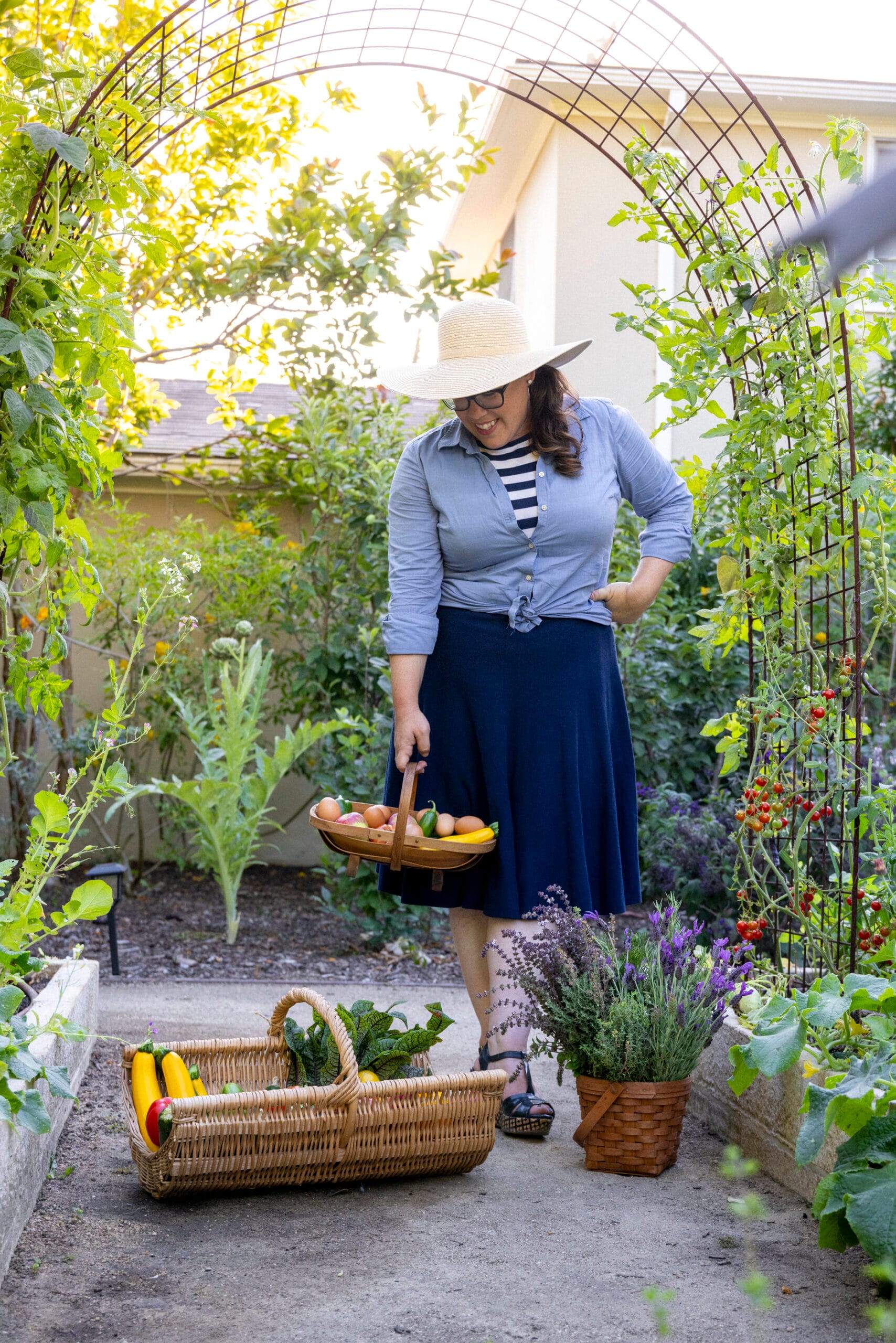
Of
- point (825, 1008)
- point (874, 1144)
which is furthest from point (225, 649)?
point (874, 1144)

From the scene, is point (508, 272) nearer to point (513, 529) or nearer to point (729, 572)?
point (729, 572)

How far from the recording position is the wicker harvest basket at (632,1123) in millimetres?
2148

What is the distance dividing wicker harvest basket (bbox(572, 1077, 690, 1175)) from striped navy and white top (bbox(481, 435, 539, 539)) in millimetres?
1117

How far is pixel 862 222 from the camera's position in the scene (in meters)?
0.56

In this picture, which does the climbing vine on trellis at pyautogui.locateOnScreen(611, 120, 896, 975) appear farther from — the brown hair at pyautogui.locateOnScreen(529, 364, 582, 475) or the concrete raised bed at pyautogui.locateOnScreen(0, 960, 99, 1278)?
the concrete raised bed at pyautogui.locateOnScreen(0, 960, 99, 1278)

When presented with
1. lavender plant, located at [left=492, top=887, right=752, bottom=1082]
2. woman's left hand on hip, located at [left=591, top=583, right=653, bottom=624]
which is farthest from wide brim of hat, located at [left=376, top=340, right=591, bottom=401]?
lavender plant, located at [left=492, top=887, right=752, bottom=1082]

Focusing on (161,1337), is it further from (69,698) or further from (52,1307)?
(69,698)

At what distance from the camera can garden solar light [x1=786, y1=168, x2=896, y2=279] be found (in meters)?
0.55

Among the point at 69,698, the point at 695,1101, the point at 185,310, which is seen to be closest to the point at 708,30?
the point at 695,1101

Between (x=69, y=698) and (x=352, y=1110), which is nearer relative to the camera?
(x=352, y=1110)

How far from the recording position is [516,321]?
2551 mm

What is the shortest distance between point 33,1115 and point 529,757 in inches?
50.4

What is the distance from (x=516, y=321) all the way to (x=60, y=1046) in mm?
1784

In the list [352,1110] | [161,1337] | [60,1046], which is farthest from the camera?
[60,1046]
